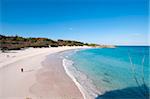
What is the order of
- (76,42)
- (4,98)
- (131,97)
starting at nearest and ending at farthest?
(4,98), (131,97), (76,42)

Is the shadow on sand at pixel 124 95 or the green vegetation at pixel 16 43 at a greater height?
the green vegetation at pixel 16 43

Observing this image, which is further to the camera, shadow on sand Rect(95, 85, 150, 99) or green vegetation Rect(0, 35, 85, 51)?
green vegetation Rect(0, 35, 85, 51)

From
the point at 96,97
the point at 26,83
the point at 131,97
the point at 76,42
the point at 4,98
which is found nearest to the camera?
the point at 4,98

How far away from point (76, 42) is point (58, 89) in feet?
200

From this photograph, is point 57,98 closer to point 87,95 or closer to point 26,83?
point 87,95

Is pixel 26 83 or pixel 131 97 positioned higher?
pixel 26 83

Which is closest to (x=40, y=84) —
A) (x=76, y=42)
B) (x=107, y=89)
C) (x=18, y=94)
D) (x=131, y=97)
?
(x=18, y=94)

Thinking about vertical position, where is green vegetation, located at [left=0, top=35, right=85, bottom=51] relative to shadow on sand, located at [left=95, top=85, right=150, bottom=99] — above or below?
above

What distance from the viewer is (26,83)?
746 cm

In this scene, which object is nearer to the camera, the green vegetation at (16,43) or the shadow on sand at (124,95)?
the shadow on sand at (124,95)

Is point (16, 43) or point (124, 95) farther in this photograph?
point (16, 43)

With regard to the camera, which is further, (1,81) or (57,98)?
(1,81)

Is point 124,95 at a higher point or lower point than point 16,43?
lower

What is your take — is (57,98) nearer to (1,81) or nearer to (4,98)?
(4,98)
